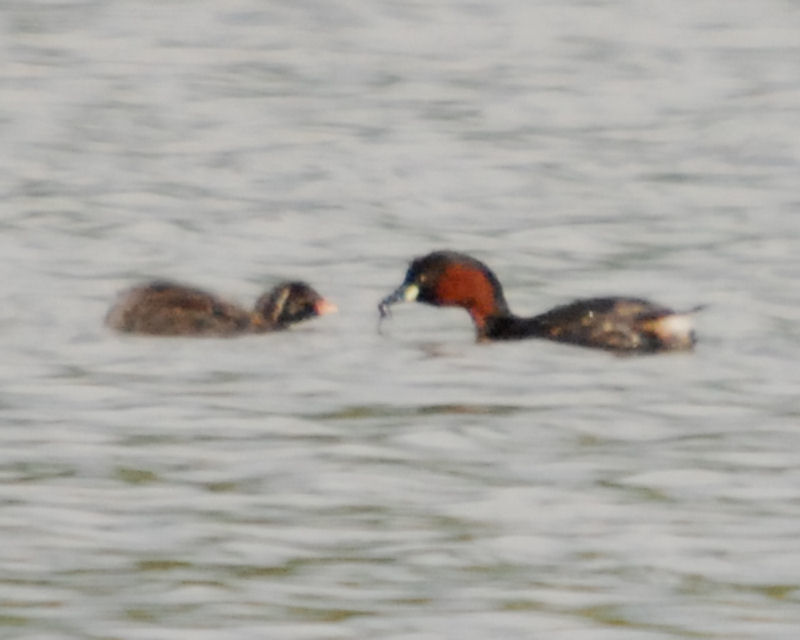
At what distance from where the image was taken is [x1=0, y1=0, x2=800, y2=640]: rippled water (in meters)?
8.54

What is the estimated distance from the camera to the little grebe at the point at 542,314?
1258cm

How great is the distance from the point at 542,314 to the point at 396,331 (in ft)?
2.36

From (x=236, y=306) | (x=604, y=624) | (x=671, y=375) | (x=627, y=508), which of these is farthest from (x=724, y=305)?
(x=604, y=624)

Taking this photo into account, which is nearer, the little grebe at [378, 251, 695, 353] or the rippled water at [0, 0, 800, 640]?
the rippled water at [0, 0, 800, 640]

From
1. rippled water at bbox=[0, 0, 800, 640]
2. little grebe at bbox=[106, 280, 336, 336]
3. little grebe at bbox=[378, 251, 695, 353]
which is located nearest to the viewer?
rippled water at bbox=[0, 0, 800, 640]

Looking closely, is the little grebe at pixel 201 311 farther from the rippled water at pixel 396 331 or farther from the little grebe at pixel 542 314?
the little grebe at pixel 542 314

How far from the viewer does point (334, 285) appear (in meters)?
14.3

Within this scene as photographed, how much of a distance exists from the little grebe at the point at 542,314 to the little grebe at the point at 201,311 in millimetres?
429

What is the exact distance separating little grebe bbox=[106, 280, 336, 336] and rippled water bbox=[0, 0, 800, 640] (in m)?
0.12

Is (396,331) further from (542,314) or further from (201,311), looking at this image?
(201,311)

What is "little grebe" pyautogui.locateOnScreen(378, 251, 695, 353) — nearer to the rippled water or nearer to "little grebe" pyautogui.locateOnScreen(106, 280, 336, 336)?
the rippled water

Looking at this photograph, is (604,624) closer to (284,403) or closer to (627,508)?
(627,508)

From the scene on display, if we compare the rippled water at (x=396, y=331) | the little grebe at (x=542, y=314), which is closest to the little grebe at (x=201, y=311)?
the rippled water at (x=396, y=331)

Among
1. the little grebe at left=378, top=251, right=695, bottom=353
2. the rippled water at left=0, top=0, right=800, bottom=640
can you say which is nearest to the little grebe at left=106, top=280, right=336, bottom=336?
the rippled water at left=0, top=0, right=800, bottom=640
